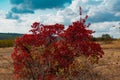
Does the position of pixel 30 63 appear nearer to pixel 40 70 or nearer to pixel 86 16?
pixel 40 70

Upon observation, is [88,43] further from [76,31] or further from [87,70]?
[87,70]

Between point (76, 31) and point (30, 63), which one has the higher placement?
point (76, 31)

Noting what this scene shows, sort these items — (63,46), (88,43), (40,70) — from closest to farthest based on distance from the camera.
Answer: (40,70)
(63,46)
(88,43)

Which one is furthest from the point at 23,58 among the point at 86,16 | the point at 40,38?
the point at 86,16

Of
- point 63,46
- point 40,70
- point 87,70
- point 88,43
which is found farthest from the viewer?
point 88,43

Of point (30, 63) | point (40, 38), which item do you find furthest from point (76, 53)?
point (30, 63)

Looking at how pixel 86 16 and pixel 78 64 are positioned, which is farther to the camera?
pixel 86 16

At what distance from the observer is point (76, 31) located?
54.0 ft

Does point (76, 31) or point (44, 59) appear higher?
point (76, 31)

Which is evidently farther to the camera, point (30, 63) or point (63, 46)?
point (63, 46)

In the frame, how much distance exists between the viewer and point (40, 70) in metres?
12.9

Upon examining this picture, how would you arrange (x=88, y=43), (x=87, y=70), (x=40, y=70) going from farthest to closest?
(x=88, y=43) → (x=87, y=70) → (x=40, y=70)

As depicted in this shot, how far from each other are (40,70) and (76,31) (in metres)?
4.16

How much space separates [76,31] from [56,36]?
96 centimetres
